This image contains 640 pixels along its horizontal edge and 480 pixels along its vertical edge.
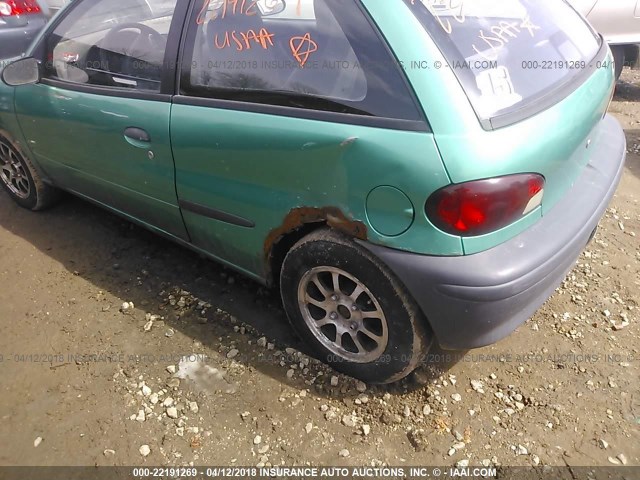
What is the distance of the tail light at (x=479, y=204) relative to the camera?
1.65 meters

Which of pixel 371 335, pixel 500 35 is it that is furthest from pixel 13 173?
pixel 500 35

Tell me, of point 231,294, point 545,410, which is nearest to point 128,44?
point 231,294

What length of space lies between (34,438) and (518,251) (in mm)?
2112

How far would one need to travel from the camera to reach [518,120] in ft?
5.68

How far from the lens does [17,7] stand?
17.4ft

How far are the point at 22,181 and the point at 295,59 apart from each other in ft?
8.79

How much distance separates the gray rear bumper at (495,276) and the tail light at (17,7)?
5.32 m

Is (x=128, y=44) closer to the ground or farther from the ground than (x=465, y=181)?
farther from the ground

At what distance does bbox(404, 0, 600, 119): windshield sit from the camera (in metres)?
1.73

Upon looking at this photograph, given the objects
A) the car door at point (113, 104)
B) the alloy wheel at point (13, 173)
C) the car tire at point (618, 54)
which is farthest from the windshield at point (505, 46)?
the car tire at point (618, 54)

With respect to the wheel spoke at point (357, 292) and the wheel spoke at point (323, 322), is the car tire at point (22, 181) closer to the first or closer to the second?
the wheel spoke at point (323, 322)

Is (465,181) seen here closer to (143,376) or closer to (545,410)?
(545,410)

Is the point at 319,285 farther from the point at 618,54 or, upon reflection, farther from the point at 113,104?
the point at 618,54

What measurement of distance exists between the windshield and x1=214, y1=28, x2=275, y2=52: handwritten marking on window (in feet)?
2.00
